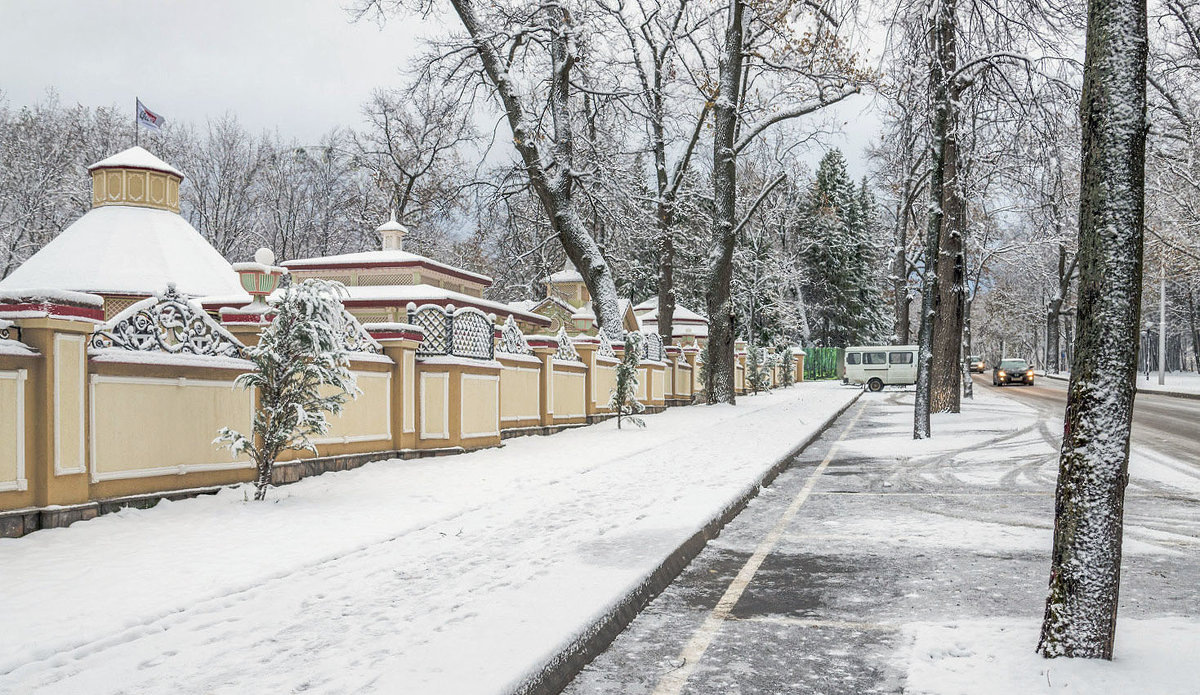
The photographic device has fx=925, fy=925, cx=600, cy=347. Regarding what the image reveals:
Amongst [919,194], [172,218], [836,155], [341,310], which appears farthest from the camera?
[836,155]

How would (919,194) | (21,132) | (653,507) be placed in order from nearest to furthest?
(653,507) < (919,194) < (21,132)

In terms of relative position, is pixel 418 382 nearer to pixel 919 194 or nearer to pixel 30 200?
pixel 919 194

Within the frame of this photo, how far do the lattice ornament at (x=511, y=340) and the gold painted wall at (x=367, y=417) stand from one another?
14.4ft

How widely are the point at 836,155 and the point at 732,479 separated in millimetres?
75818

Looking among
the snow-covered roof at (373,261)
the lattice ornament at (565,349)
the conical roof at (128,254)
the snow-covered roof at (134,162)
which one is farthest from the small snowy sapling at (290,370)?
the snow-covered roof at (134,162)

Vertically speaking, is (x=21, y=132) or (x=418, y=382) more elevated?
(x=21, y=132)

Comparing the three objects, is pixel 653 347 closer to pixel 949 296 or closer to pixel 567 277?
pixel 949 296

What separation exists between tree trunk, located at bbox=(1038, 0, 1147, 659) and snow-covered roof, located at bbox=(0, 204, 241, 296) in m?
25.9

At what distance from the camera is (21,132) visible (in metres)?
44.8

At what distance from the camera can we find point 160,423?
8.59 metres

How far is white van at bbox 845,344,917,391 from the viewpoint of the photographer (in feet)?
159

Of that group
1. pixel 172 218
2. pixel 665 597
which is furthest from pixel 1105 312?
pixel 172 218

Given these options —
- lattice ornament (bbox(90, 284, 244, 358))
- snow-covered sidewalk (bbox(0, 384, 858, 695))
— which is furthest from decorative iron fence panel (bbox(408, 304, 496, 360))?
lattice ornament (bbox(90, 284, 244, 358))

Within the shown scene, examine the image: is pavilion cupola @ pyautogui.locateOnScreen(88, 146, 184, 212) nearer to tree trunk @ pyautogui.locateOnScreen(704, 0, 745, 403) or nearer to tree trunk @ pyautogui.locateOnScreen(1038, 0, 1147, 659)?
tree trunk @ pyautogui.locateOnScreen(704, 0, 745, 403)
